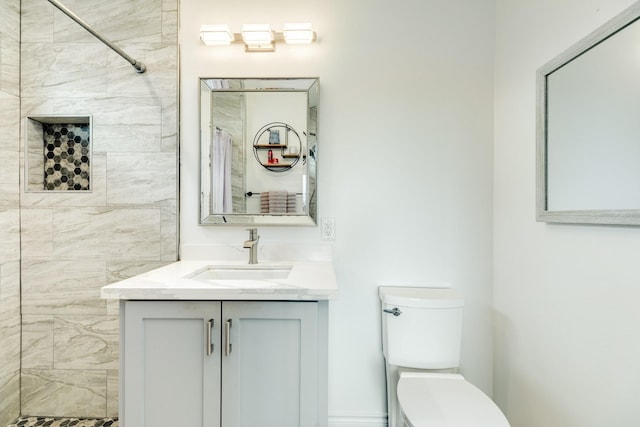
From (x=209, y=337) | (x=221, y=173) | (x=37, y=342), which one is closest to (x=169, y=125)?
(x=221, y=173)

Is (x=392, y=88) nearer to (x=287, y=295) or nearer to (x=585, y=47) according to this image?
(x=585, y=47)

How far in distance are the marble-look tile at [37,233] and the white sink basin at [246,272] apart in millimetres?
942

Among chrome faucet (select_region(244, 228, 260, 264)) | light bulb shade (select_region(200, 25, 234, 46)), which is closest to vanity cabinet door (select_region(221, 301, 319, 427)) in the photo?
chrome faucet (select_region(244, 228, 260, 264))

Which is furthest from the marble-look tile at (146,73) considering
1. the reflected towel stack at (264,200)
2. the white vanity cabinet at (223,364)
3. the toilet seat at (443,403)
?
the toilet seat at (443,403)

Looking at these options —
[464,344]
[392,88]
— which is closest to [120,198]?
[392,88]

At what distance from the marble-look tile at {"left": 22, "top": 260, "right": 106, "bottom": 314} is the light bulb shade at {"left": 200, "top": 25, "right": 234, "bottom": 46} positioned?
1.33 metres

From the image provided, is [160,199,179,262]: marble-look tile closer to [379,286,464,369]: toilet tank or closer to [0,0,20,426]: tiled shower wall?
[0,0,20,426]: tiled shower wall

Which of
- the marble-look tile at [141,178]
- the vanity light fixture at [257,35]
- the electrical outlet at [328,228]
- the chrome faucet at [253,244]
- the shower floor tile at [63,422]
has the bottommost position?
the shower floor tile at [63,422]

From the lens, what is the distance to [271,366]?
115 centimetres

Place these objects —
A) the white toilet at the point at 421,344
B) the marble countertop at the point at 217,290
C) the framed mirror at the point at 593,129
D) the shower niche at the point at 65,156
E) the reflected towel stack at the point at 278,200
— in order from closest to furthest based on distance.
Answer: the framed mirror at the point at 593,129
the marble countertop at the point at 217,290
the white toilet at the point at 421,344
the reflected towel stack at the point at 278,200
the shower niche at the point at 65,156

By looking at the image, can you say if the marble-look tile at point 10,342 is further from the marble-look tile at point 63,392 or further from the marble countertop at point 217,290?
the marble countertop at point 217,290

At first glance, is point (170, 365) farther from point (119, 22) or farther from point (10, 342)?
point (119, 22)

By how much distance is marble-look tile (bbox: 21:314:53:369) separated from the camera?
1746 mm

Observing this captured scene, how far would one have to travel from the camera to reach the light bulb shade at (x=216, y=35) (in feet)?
5.41
